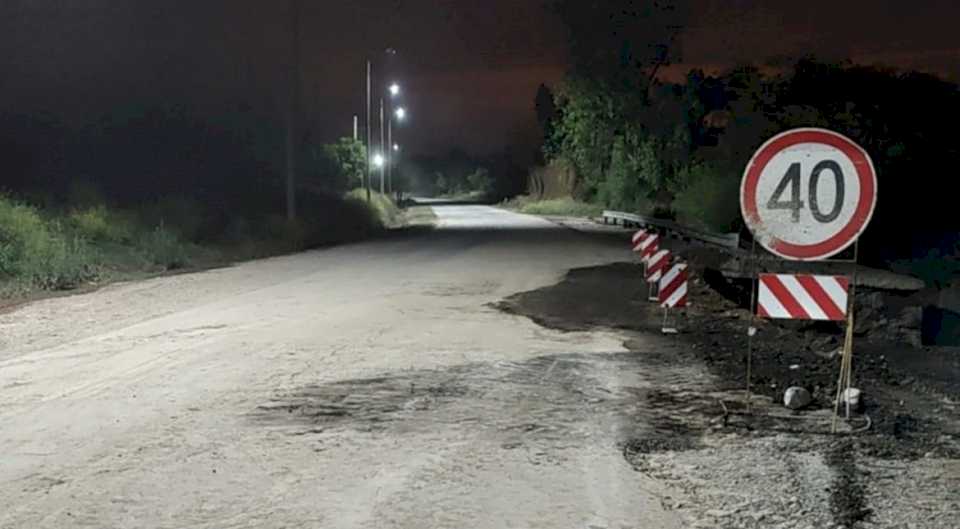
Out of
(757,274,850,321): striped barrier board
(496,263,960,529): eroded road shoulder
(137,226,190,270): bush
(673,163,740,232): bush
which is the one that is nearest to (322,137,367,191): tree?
(673,163,740,232): bush

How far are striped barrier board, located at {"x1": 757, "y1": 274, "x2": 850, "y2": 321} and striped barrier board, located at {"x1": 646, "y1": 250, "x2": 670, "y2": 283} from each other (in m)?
6.71

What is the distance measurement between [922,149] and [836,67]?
779cm

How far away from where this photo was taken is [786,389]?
8930 mm

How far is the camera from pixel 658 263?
48.9 ft

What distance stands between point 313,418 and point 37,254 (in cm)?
1475

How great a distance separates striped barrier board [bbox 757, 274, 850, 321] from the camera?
766 cm

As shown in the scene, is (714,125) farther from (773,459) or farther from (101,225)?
(773,459)

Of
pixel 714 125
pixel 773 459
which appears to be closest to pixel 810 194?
pixel 773 459

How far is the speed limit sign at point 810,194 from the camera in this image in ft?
23.3

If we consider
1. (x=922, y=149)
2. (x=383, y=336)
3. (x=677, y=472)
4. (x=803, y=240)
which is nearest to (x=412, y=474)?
(x=677, y=472)

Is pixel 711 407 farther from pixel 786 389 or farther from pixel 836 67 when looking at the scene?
pixel 836 67

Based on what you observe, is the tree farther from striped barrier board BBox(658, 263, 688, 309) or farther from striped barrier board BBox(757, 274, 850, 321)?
striped barrier board BBox(757, 274, 850, 321)

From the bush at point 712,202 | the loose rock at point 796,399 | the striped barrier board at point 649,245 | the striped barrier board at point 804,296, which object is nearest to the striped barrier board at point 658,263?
the striped barrier board at point 649,245

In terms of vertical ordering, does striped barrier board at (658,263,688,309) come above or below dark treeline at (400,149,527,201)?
above
